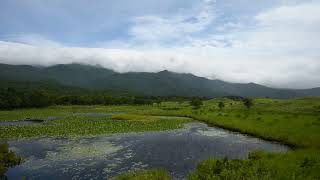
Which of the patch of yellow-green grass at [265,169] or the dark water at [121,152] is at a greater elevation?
the patch of yellow-green grass at [265,169]

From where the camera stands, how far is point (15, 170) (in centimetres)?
3378

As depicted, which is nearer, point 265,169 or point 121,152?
point 265,169

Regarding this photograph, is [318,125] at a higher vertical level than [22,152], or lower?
higher

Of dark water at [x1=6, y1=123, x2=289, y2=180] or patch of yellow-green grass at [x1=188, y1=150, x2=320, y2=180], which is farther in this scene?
dark water at [x1=6, y1=123, x2=289, y2=180]

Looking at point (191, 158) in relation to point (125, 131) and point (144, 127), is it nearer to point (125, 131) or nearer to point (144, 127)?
point (125, 131)

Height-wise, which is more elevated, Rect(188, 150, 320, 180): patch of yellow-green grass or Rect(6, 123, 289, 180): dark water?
Rect(188, 150, 320, 180): patch of yellow-green grass

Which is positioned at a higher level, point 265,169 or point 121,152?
point 265,169

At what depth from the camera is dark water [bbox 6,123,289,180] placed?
108ft

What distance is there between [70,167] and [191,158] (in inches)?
534

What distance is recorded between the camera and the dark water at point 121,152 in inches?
1299

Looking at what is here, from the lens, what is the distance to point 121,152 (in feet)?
139

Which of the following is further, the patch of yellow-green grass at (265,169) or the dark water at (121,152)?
the dark water at (121,152)

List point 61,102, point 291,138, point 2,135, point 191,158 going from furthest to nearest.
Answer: point 61,102 → point 2,135 → point 291,138 → point 191,158

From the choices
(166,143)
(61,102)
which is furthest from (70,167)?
(61,102)
